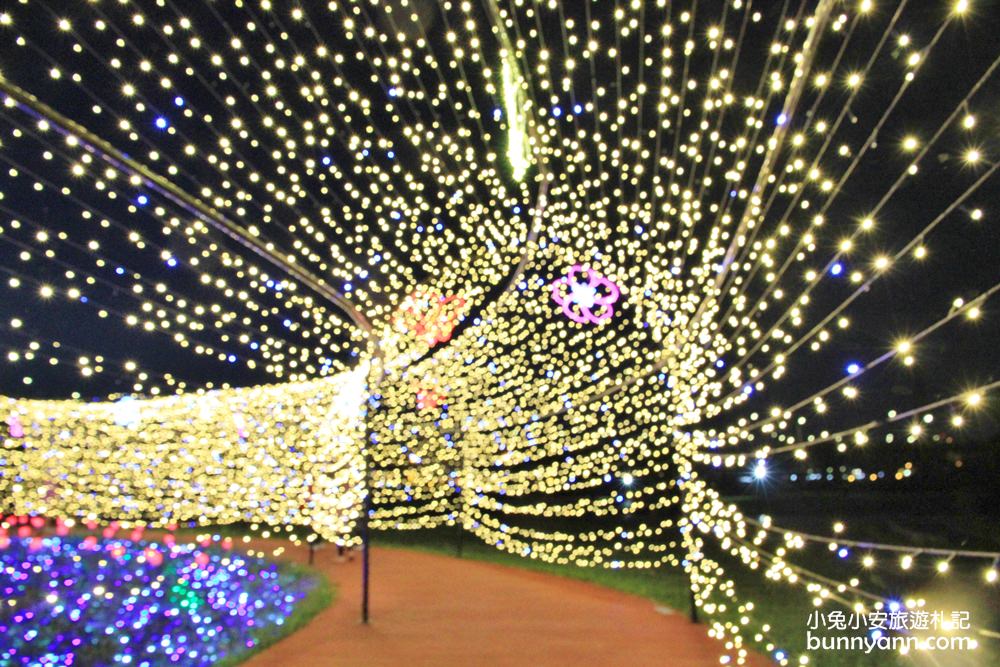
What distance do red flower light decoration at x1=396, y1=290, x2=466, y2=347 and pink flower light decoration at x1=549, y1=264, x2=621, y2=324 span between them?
0.91 metres

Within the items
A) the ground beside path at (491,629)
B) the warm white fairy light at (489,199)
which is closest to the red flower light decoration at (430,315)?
the warm white fairy light at (489,199)

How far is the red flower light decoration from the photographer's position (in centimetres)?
630

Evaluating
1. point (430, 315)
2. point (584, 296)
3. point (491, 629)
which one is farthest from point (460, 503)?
point (491, 629)

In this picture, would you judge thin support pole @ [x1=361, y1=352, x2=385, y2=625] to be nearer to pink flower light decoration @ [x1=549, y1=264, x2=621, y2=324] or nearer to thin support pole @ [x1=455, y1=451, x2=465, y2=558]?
pink flower light decoration @ [x1=549, y1=264, x2=621, y2=324]

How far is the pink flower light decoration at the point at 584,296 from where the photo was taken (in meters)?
5.84

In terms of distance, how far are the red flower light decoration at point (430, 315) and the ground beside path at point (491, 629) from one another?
207 cm

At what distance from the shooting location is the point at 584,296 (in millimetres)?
5910

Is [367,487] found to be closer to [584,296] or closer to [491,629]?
[491,629]

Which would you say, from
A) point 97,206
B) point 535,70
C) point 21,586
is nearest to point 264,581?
point 21,586

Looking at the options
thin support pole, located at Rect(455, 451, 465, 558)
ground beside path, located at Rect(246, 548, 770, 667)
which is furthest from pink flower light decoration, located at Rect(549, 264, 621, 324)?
ground beside path, located at Rect(246, 548, 770, 667)

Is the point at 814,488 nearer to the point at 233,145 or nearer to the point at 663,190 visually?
the point at 663,190

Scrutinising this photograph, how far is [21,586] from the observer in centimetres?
486

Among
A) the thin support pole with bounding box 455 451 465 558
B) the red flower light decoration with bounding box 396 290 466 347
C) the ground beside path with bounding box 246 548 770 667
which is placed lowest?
the ground beside path with bounding box 246 548 770 667

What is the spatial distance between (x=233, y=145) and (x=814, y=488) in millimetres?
16645
